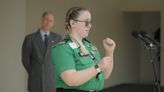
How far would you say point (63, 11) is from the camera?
24.7 ft

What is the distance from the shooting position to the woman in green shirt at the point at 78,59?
89.8 inches

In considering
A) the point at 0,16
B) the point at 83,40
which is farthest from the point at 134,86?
the point at 83,40

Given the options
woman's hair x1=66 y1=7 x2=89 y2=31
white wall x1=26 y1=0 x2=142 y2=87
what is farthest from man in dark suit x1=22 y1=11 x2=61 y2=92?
woman's hair x1=66 y1=7 x2=89 y2=31

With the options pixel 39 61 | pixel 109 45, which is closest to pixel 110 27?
pixel 39 61

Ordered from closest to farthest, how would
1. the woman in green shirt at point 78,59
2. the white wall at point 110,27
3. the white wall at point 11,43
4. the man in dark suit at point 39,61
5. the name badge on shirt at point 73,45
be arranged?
the woman in green shirt at point 78,59
the name badge on shirt at point 73,45
the man in dark suit at point 39,61
the white wall at point 11,43
the white wall at point 110,27

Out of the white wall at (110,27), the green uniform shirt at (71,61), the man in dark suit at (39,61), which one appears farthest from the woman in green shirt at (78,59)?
the white wall at (110,27)

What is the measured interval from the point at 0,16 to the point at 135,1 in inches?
174

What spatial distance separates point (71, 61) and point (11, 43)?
3879mm

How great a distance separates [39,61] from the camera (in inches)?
195

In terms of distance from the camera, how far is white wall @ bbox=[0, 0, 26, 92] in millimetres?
5953

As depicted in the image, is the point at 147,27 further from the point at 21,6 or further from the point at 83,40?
the point at 83,40

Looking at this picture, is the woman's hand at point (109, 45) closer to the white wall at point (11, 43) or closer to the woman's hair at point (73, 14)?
the woman's hair at point (73, 14)

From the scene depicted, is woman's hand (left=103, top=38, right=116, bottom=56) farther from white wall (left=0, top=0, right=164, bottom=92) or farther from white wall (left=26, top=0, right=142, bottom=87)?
white wall (left=26, top=0, right=142, bottom=87)

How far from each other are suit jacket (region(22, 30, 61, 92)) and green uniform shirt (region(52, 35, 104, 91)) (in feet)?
8.19
